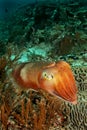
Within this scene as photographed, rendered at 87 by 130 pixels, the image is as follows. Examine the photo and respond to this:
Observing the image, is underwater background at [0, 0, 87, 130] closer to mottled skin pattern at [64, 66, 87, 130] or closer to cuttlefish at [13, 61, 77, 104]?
mottled skin pattern at [64, 66, 87, 130]

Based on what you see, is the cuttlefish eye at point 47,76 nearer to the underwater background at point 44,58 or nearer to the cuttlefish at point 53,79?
the cuttlefish at point 53,79

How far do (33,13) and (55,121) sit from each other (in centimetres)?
907

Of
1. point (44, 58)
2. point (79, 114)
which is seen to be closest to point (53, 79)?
point (79, 114)

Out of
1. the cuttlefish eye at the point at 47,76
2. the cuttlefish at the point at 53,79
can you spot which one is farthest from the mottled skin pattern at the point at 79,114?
the cuttlefish eye at the point at 47,76

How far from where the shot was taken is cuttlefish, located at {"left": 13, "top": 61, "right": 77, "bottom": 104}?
3121mm

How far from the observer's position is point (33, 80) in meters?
3.55

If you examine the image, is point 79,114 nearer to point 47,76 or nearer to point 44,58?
point 47,76

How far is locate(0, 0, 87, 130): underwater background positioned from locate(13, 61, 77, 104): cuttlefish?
0.56 metres

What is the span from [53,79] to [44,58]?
13.5 ft

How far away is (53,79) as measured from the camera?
3.21m

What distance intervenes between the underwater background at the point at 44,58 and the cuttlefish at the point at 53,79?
0.56 m

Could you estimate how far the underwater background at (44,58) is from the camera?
4.20 meters

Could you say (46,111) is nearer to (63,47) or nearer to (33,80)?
(33,80)

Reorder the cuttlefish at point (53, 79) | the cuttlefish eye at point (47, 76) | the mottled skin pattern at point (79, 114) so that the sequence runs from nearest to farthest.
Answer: the cuttlefish at point (53, 79)
the cuttlefish eye at point (47, 76)
the mottled skin pattern at point (79, 114)
